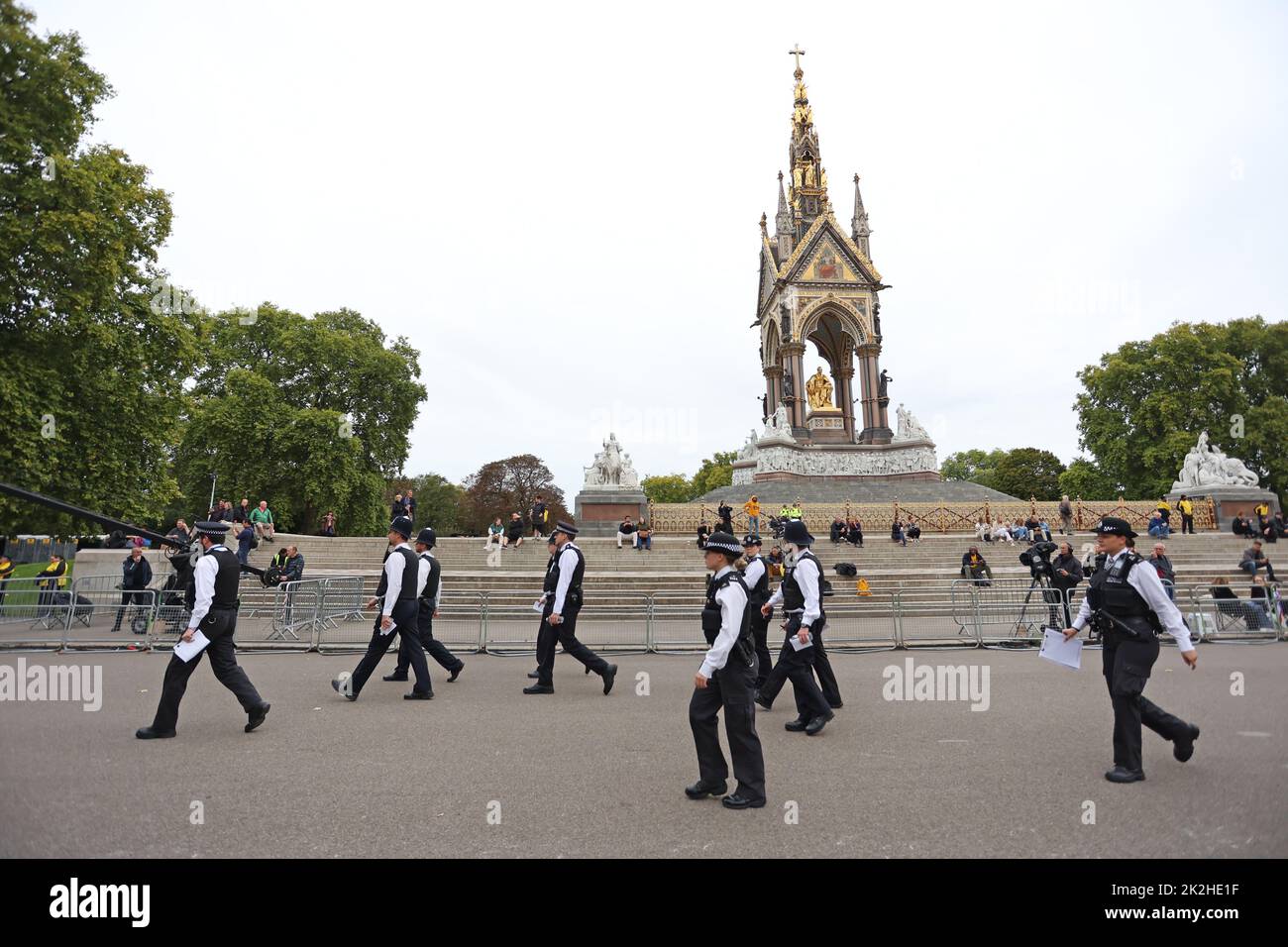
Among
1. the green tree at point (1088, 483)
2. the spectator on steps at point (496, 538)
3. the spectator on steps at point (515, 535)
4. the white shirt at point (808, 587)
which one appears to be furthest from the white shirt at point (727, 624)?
the green tree at point (1088, 483)

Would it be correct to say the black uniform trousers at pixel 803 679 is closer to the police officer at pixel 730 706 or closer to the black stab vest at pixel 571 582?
the police officer at pixel 730 706

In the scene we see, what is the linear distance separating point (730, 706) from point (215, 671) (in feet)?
15.7

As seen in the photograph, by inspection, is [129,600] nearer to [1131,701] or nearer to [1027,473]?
[1131,701]

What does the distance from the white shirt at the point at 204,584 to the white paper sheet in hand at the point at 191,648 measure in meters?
0.13

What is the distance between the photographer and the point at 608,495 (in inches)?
1075


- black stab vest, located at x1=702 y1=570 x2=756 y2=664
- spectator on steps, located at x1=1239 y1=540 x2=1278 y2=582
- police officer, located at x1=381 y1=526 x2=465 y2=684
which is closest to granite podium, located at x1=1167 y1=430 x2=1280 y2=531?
spectator on steps, located at x1=1239 y1=540 x2=1278 y2=582

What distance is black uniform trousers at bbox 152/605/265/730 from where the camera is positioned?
628cm

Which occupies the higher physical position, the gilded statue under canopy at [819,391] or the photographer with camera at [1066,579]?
the gilded statue under canopy at [819,391]

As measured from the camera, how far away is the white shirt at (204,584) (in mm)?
6359

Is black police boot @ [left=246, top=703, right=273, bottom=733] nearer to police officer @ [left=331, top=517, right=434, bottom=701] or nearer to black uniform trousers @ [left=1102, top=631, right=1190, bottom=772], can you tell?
police officer @ [left=331, top=517, right=434, bottom=701]

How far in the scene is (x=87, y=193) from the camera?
52.9 ft
